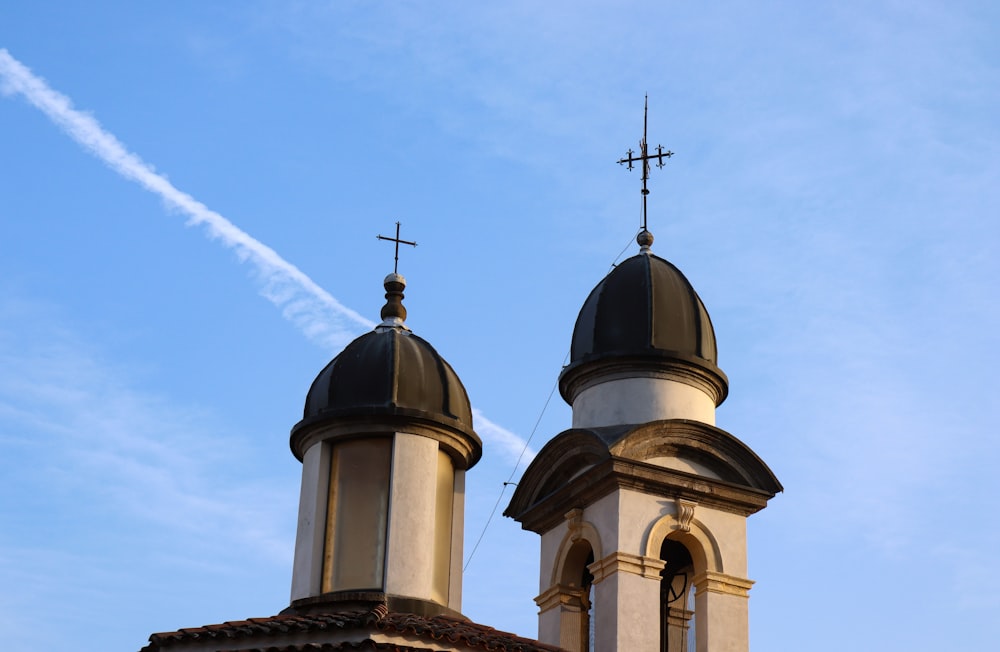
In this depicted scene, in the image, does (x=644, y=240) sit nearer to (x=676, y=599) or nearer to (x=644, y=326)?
(x=644, y=326)

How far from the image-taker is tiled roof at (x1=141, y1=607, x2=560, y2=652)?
56.7ft

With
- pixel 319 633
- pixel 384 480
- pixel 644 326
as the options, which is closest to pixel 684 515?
pixel 644 326

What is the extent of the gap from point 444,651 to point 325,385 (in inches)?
184

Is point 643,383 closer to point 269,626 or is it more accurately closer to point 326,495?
point 326,495

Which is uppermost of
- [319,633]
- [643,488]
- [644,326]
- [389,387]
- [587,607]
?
[644,326]

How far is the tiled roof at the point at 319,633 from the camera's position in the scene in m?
17.3

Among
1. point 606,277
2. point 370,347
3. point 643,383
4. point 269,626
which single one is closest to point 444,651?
point 269,626

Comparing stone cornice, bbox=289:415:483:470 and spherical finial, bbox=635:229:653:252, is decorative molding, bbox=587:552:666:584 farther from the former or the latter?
spherical finial, bbox=635:229:653:252

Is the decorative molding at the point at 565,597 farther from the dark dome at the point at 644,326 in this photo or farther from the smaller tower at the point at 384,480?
the dark dome at the point at 644,326

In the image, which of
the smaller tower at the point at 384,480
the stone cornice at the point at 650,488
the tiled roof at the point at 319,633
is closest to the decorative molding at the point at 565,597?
the stone cornice at the point at 650,488

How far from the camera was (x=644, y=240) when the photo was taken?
2461 centimetres

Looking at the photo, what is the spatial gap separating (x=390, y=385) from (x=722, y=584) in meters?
4.82

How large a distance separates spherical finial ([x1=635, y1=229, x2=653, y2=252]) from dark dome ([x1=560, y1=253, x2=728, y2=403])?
508 mm

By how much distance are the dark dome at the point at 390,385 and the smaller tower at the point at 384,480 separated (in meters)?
0.01
